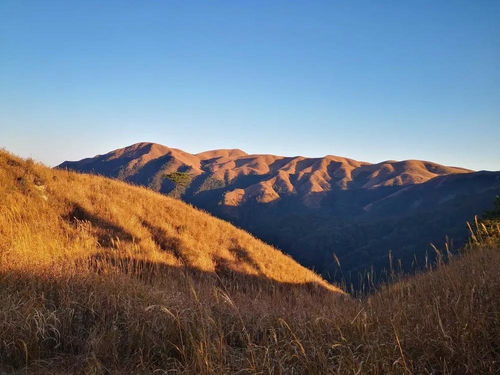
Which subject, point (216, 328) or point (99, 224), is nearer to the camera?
point (216, 328)

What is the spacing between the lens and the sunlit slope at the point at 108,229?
7.89m

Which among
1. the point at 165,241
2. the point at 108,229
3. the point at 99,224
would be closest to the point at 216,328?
the point at 108,229

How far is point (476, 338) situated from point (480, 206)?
159733 millimetres

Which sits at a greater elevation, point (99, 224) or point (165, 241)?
point (99, 224)

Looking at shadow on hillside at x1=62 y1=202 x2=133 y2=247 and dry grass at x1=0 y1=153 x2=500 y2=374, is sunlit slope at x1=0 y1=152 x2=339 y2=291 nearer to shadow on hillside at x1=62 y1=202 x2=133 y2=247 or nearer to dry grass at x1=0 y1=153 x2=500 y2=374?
shadow on hillside at x1=62 y1=202 x2=133 y2=247

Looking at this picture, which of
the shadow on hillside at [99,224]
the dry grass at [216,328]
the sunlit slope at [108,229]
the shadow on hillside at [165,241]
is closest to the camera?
the dry grass at [216,328]

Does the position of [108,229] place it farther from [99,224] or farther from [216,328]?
[216,328]

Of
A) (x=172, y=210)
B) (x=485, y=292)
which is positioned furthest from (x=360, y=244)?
(x=485, y=292)

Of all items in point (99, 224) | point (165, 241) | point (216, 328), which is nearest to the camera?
point (216, 328)

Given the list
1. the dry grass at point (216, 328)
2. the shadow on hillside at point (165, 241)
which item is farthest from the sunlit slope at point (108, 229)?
the dry grass at point (216, 328)

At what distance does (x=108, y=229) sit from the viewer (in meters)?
11.3

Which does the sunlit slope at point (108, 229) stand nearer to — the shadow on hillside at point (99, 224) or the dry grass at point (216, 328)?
the shadow on hillside at point (99, 224)

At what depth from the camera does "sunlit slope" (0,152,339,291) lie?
7895 mm

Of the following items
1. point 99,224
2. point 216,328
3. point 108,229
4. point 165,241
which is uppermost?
point 99,224
